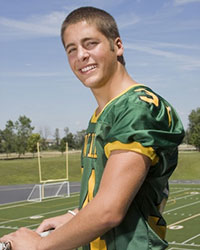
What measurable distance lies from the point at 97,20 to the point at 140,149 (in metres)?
0.52

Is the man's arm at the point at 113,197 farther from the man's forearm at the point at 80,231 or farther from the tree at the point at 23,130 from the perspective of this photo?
the tree at the point at 23,130

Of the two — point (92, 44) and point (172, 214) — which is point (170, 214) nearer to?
point (172, 214)

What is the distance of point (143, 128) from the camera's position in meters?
1.49

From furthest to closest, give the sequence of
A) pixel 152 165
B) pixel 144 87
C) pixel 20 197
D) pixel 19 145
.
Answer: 1. pixel 19 145
2. pixel 20 197
3. pixel 144 87
4. pixel 152 165

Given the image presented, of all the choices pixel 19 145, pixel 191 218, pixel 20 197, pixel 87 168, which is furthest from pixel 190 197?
pixel 19 145

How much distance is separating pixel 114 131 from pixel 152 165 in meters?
0.18

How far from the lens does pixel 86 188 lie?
5.78 ft

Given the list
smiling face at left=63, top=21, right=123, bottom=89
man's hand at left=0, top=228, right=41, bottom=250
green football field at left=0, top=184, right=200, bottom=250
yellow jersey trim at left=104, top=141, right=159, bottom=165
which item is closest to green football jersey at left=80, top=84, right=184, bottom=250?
yellow jersey trim at left=104, top=141, right=159, bottom=165

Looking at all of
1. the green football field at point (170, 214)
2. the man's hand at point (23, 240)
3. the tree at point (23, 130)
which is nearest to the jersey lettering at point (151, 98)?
the man's hand at point (23, 240)

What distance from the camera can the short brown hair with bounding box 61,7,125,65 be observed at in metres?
1.69

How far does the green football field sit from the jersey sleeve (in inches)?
359

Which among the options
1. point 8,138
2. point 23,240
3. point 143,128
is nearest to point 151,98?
point 143,128

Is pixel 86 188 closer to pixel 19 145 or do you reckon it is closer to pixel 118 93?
pixel 118 93

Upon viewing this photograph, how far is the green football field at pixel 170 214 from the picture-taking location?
11.4 meters
